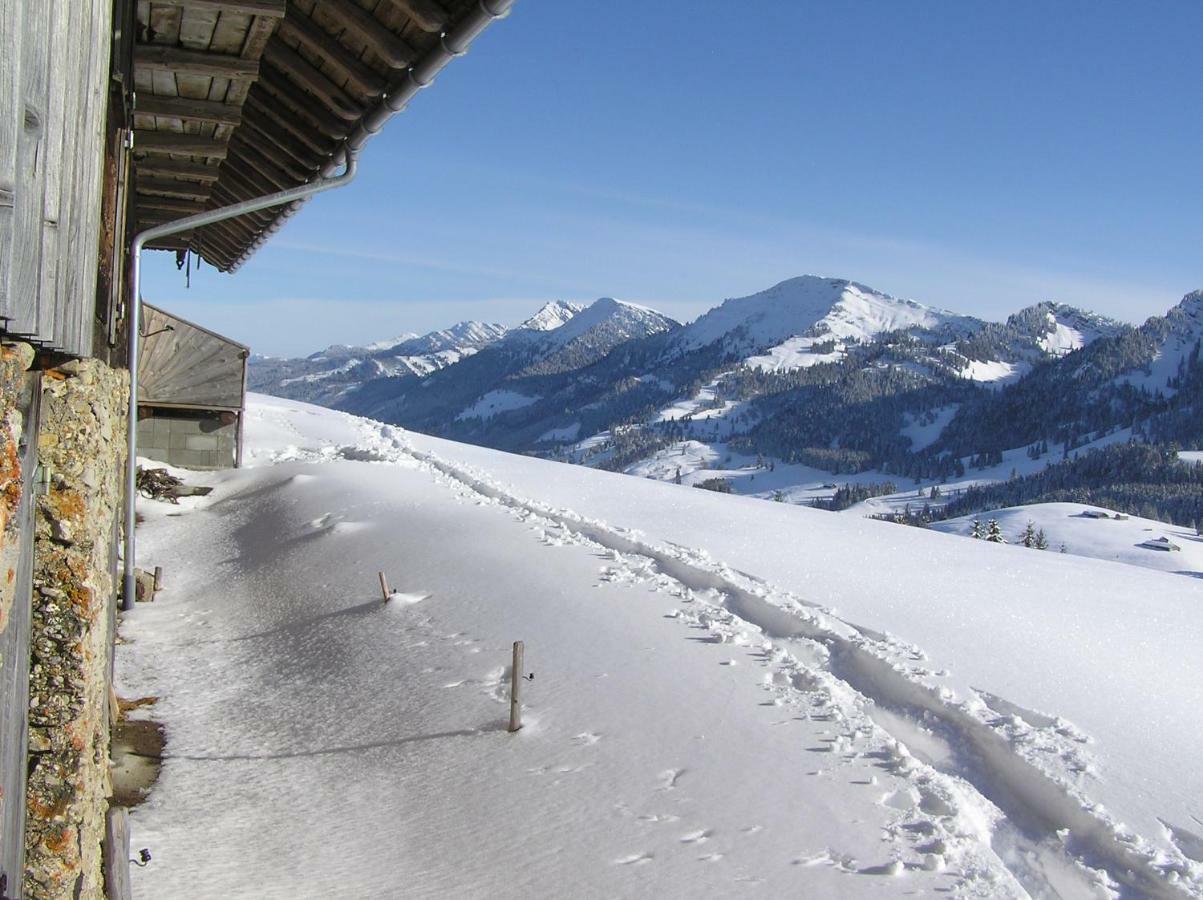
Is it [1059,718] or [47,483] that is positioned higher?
[47,483]

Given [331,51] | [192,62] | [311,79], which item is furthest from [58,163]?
[311,79]

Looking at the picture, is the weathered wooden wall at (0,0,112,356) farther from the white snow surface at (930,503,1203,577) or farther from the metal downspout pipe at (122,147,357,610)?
the white snow surface at (930,503,1203,577)

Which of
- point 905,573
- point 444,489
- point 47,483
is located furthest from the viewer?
point 444,489

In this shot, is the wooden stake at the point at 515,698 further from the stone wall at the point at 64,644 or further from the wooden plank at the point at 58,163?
the wooden plank at the point at 58,163

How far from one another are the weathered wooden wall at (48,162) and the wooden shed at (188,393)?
22233 millimetres

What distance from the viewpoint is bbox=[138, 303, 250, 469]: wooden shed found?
77.5ft

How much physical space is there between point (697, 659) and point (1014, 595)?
25.2 feet

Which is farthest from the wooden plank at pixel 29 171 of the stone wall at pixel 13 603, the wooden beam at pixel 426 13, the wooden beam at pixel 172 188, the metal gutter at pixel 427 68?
the wooden beam at pixel 172 188

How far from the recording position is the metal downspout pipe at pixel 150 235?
286 inches

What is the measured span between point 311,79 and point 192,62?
30.6 inches

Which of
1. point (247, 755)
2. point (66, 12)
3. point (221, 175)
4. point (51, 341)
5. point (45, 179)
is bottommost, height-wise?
point (247, 755)

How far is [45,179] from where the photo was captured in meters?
2.46

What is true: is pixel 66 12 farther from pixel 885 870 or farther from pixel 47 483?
pixel 885 870

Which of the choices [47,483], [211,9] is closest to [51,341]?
[47,483]
